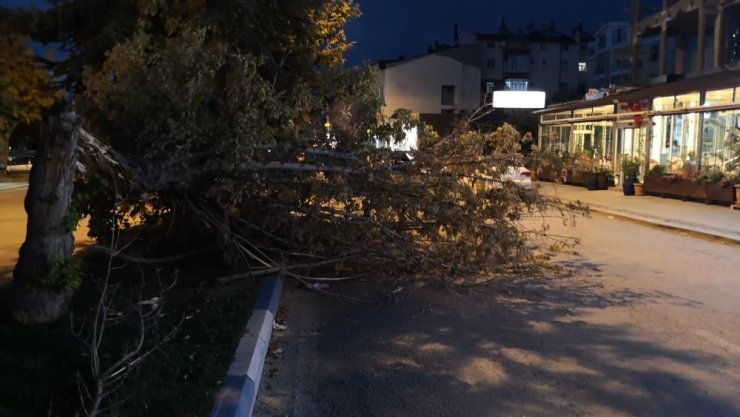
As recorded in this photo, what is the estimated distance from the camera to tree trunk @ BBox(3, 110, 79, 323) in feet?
19.8

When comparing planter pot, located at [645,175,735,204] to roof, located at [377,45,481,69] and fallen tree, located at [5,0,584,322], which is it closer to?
fallen tree, located at [5,0,584,322]

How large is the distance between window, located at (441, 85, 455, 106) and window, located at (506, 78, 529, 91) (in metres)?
9.50

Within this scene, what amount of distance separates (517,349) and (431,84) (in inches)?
2199

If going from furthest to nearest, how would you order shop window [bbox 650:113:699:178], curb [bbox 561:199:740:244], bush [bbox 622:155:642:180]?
bush [bbox 622:155:642:180] → shop window [bbox 650:113:699:178] → curb [bbox 561:199:740:244]

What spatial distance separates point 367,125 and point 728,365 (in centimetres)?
493

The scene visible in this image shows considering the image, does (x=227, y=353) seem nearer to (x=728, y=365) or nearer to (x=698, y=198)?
(x=728, y=365)

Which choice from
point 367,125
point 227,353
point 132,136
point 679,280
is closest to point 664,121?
point 679,280

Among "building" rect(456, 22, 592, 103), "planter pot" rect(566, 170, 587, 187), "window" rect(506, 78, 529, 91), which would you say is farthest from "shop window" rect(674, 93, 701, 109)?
"window" rect(506, 78, 529, 91)

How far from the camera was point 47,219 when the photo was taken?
241 inches

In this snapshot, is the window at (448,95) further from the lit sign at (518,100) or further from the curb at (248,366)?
the curb at (248,366)

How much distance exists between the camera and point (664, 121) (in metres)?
25.3

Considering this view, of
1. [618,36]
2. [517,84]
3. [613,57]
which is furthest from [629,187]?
[618,36]

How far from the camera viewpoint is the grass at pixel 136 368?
445cm

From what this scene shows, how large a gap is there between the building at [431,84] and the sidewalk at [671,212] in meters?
36.0
